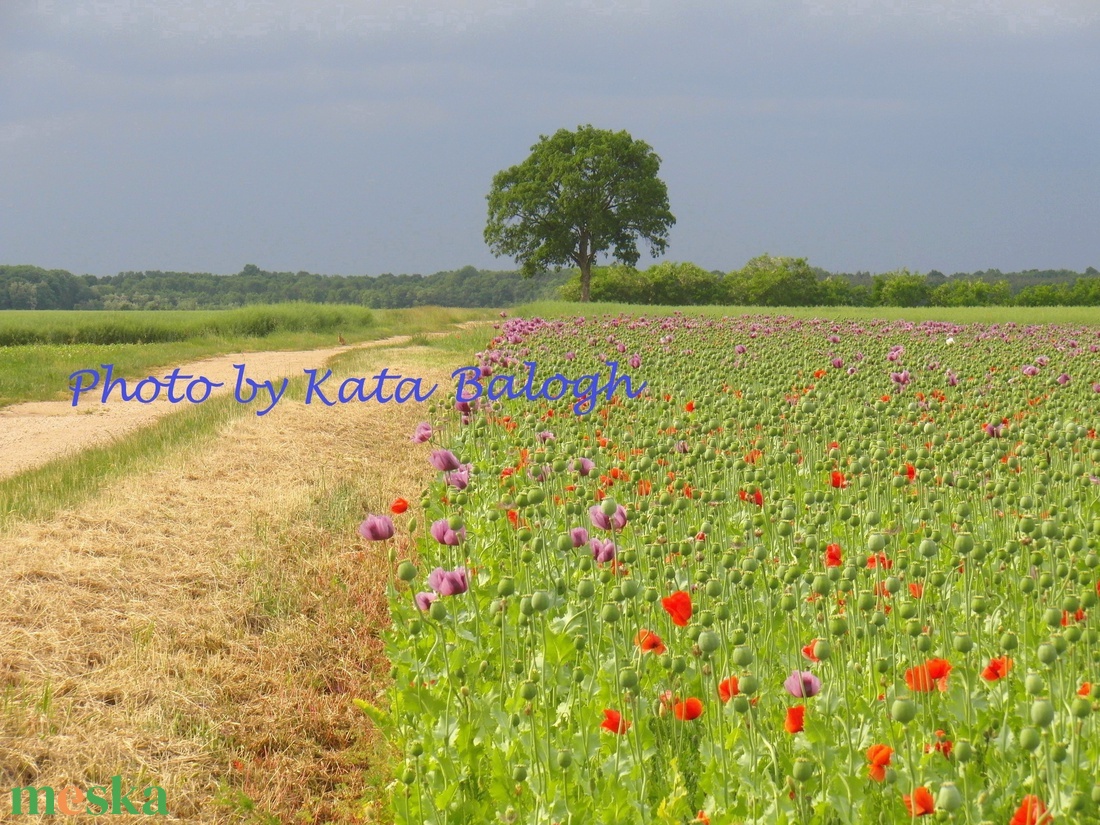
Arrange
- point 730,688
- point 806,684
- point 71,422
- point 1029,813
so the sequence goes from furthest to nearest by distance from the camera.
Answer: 1. point 71,422
2. point 730,688
3. point 806,684
4. point 1029,813

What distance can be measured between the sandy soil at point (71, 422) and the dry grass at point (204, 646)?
3.86m

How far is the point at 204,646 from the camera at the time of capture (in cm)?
453

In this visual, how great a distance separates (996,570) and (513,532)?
2.02m

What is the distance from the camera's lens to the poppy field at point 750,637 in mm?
2414

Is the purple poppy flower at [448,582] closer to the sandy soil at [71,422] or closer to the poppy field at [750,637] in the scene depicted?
the poppy field at [750,637]

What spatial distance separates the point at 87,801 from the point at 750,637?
223 cm

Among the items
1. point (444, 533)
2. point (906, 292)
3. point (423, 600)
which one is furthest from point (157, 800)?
point (906, 292)

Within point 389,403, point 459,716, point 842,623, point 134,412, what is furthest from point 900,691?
point 134,412

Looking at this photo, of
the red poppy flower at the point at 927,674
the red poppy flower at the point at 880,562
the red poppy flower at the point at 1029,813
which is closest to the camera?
the red poppy flower at the point at 1029,813

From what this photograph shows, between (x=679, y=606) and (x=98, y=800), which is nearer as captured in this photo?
(x=679, y=606)

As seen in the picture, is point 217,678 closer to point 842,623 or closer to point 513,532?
point 513,532

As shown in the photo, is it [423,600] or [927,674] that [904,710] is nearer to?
[927,674]

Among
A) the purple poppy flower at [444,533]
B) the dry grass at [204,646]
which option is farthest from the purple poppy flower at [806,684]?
the dry grass at [204,646]

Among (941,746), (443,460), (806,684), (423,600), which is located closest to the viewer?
(806,684)
